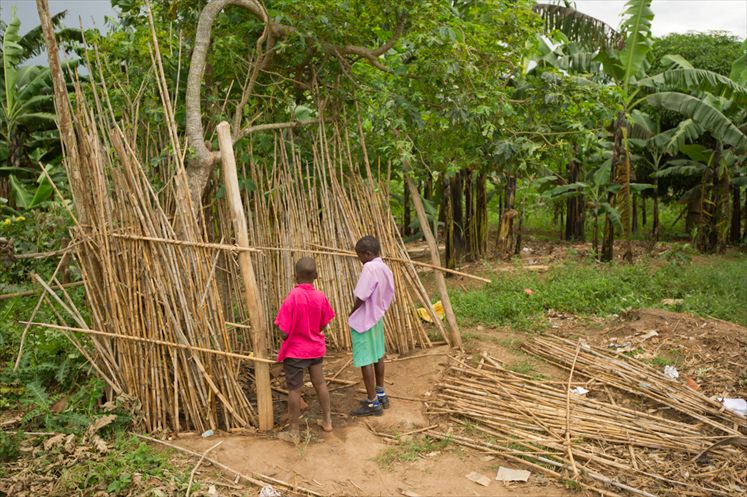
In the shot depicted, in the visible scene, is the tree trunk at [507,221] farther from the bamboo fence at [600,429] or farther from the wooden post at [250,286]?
the wooden post at [250,286]

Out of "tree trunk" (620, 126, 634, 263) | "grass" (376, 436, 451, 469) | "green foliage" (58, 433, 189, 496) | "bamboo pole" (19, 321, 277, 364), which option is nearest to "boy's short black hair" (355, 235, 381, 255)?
"bamboo pole" (19, 321, 277, 364)

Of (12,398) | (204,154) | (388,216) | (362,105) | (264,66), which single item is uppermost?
(264,66)

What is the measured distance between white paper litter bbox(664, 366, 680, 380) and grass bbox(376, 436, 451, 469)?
2016mm

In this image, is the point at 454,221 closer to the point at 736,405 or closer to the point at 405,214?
the point at 405,214

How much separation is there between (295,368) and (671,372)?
2.94 meters

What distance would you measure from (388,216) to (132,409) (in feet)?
8.05

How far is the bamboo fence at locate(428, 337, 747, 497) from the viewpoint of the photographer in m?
3.38

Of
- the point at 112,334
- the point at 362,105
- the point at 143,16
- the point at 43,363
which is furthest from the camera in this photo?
the point at 362,105

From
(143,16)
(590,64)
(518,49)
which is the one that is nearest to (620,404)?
(518,49)

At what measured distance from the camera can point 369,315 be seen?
402 cm

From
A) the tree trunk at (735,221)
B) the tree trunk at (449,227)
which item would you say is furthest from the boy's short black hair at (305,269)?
the tree trunk at (735,221)

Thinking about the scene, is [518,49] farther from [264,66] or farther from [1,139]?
[1,139]

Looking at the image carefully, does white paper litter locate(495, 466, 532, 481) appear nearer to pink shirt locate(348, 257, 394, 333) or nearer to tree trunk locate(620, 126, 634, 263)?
pink shirt locate(348, 257, 394, 333)

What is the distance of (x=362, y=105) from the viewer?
17.5ft
